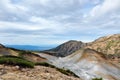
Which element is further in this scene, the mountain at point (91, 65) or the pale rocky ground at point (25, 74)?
the mountain at point (91, 65)

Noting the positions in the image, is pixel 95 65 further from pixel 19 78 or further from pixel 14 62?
pixel 19 78

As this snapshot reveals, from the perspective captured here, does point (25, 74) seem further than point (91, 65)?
No

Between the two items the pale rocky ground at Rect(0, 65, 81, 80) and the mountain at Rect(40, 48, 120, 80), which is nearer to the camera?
the pale rocky ground at Rect(0, 65, 81, 80)

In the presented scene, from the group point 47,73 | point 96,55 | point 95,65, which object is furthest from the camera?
point 96,55

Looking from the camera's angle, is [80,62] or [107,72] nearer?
[107,72]

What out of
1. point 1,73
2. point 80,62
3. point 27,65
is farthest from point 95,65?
point 1,73

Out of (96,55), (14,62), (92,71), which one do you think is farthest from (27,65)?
(96,55)

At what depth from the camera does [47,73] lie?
27.0 m

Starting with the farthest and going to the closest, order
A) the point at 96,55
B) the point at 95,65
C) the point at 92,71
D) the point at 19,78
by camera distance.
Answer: the point at 96,55, the point at 95,65, the point at 92,71, the point at 19,78

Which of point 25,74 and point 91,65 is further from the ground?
point 25,74

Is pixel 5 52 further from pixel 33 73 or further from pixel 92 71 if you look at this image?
pixel 33 73

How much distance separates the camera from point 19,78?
23.2 metres

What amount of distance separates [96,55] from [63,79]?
42462mm

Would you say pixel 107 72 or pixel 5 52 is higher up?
pixel 5 52
